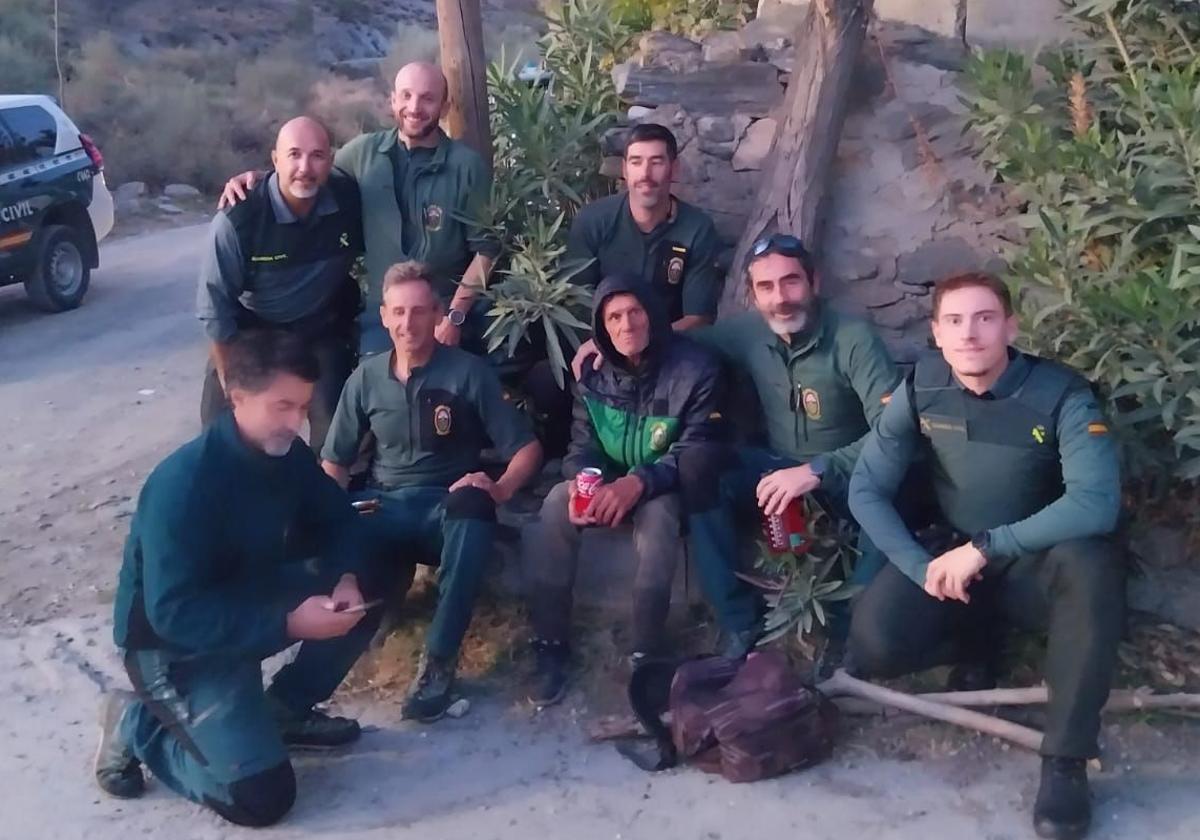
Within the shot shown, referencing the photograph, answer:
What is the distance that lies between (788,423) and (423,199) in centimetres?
197

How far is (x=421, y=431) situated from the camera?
4.76 m

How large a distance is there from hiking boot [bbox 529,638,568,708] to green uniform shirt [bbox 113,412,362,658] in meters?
0.91

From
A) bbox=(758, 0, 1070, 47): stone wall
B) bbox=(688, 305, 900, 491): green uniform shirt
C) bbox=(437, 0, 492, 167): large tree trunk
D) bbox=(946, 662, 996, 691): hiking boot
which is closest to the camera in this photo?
bbox=(946, 662, 996, 691): hiking boot

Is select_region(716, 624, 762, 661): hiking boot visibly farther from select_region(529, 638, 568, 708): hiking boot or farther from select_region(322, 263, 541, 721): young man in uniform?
select_region(322, 263, 541, 721): young man in uniform

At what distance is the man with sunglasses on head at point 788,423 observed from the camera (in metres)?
4.42

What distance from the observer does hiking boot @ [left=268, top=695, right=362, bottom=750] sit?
4.15 metres

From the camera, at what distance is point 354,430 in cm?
483

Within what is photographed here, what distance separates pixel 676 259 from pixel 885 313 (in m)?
0.92

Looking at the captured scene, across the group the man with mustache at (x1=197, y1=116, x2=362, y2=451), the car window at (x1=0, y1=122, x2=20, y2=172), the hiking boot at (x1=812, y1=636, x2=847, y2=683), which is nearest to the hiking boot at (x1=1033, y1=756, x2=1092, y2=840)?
the hiking boot at (x1=812, y1=636, x2=847, y2=683)

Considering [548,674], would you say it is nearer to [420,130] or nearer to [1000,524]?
[1000,524]

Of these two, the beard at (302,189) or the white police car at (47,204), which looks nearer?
the beard at (302,189)

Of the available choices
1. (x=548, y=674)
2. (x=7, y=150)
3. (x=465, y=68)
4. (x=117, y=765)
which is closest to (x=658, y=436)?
(x=548, y=674)

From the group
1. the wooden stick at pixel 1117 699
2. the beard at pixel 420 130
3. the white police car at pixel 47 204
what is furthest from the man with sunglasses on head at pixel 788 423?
the white police car at pixel 47 204

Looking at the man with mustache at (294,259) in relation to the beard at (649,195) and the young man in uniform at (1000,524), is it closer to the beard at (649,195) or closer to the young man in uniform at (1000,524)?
the beard at (649,195)
